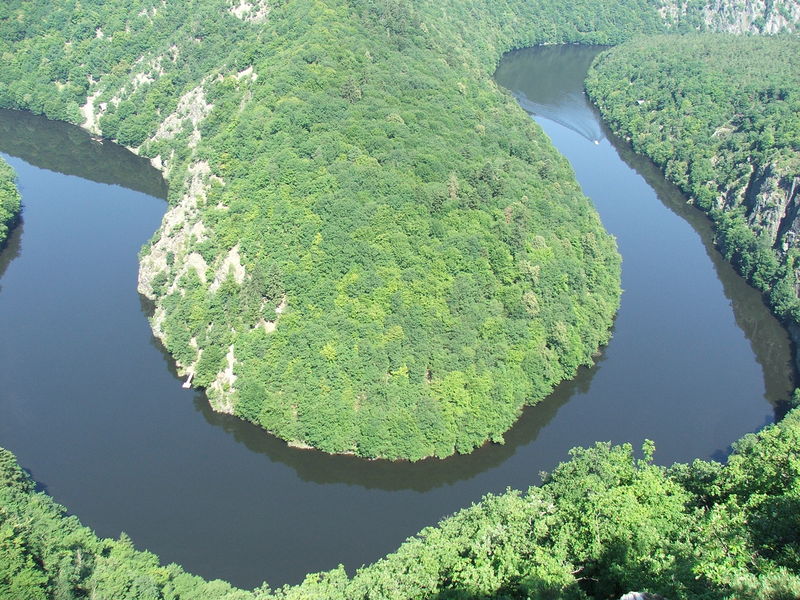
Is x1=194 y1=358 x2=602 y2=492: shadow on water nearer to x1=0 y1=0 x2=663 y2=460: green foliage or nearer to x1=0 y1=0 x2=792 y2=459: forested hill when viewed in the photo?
x1=0 y1=0 x2=792 y2=459: forested hill

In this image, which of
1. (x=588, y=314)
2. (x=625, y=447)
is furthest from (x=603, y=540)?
(x=588, y=314)

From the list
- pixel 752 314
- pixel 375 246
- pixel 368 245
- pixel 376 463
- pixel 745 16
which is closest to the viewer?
pixel 376 463

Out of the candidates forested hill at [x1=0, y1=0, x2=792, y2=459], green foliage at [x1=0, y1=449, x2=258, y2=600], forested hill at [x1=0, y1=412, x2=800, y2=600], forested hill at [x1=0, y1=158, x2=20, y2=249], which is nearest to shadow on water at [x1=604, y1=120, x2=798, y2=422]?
forested hill at [x1=0, y1=0, x2=792, y2=459]

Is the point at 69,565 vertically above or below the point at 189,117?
below

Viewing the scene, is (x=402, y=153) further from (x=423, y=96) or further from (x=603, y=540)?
(x=603, y=540)

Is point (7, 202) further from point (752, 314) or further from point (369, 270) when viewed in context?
point (752, 314)

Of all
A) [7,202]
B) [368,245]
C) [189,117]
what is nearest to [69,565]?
[368,245]

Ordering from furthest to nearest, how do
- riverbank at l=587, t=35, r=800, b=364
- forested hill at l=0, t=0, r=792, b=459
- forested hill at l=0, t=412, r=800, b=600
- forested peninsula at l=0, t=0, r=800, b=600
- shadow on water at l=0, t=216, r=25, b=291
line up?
riverbank at l=587, t=35, r=800, b=364 < shadow on water at l=0, t=216, r=25, b=291 < forested hill at l=0, t=0, r=792, b=459 < forested peninsula at l=0, t=0, r=800, b=600 < forested hill at l=0, t=412, r=800, b=600
